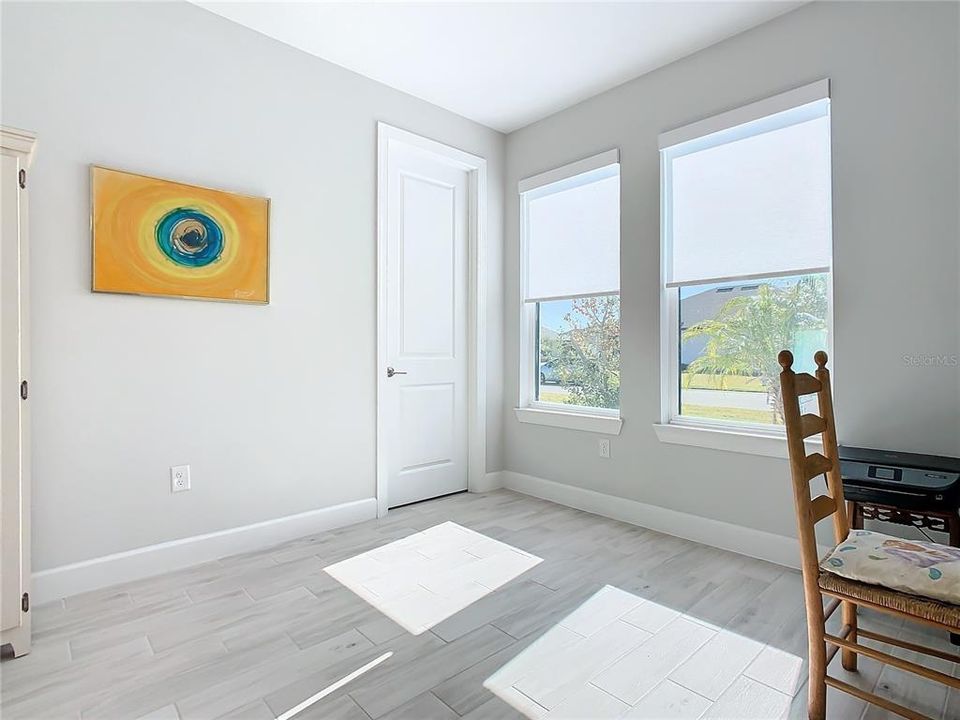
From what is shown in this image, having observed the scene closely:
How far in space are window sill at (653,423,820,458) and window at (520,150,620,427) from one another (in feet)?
1.55

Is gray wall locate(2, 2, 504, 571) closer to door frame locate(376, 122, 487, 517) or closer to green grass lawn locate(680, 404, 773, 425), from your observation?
door frame locate(376, 122, 487, 517)

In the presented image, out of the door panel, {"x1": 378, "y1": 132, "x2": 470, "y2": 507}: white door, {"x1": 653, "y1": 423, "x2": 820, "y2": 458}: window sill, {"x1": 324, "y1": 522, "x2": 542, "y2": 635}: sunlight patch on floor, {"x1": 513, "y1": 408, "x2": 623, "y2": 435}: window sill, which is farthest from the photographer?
the door panel

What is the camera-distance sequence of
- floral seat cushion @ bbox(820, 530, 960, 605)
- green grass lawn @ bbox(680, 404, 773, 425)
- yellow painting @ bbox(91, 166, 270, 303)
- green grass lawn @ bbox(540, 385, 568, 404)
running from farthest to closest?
green grass lawn @ bbox(540, 385, 568, 404)
green grass lawn @ bbox(680, 404, 773, 425)
yellow painting @ bbox(91, 166, 270, 303)
floral seat cushion @ bbox(820, 530, 960, 605)

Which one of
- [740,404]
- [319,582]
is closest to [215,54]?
[319,582]

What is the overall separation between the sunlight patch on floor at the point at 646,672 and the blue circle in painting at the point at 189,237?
2291 mm

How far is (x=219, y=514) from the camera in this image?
2.73 m

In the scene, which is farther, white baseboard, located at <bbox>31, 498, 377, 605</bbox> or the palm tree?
the palm tree

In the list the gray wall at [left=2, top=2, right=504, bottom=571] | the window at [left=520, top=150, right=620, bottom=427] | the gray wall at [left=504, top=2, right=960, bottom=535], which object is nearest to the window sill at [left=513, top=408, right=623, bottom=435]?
the window at [left=520, top=150, right=620, bottom=427]

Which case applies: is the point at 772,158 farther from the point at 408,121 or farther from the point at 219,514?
the point at 219,514

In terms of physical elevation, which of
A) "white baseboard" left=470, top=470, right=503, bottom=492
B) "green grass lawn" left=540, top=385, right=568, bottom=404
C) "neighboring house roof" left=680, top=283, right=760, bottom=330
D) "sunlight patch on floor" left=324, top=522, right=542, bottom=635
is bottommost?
"sunlight patch on floor" left=324, top=522, right=542, bottom=635

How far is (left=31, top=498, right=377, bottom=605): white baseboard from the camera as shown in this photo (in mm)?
2264

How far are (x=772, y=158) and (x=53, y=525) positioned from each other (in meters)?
3.76

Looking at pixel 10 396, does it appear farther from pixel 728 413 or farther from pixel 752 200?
pixel 752 200

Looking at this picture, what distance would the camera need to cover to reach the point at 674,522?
9.98 ft
